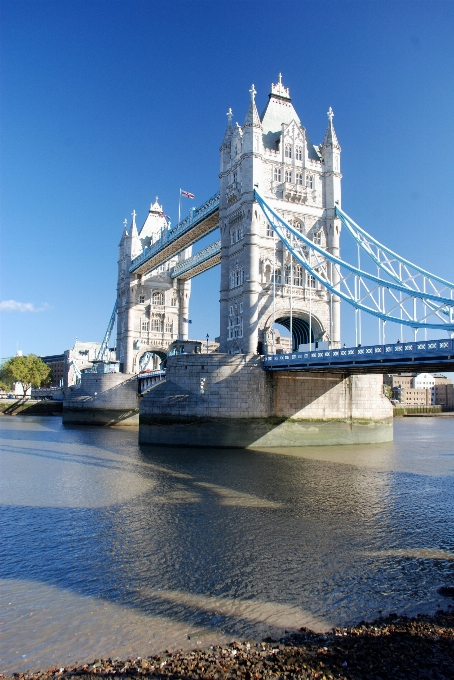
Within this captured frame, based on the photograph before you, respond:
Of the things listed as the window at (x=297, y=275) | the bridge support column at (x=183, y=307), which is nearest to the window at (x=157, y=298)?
the bridge support column at (x=183, y=307)

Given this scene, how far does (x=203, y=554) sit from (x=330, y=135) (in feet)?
118

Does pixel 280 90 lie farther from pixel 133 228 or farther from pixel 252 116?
pixel 133 228

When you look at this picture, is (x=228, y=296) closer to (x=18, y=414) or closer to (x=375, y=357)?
(x=375, y=357)

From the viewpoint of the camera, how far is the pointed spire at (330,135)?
1574 inches

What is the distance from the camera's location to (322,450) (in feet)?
101

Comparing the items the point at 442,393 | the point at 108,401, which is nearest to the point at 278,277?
the point at 108,401

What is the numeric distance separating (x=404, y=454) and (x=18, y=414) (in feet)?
193

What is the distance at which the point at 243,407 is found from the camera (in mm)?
31266

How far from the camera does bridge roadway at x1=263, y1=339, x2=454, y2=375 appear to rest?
22.3m

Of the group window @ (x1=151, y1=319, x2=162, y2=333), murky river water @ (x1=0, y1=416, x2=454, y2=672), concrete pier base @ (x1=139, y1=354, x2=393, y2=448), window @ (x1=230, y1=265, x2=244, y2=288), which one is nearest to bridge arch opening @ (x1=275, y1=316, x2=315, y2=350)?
window @ (x1=230, y1=265, x2=244, y2=288)

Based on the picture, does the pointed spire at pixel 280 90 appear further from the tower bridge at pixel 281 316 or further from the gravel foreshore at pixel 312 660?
the gravel foreshore at pixel 312 660

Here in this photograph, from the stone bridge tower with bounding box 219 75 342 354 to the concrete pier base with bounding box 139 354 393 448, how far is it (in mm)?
3947

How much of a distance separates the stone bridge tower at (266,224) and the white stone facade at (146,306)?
2524 cm

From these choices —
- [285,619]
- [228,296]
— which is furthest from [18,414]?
[285,619]
